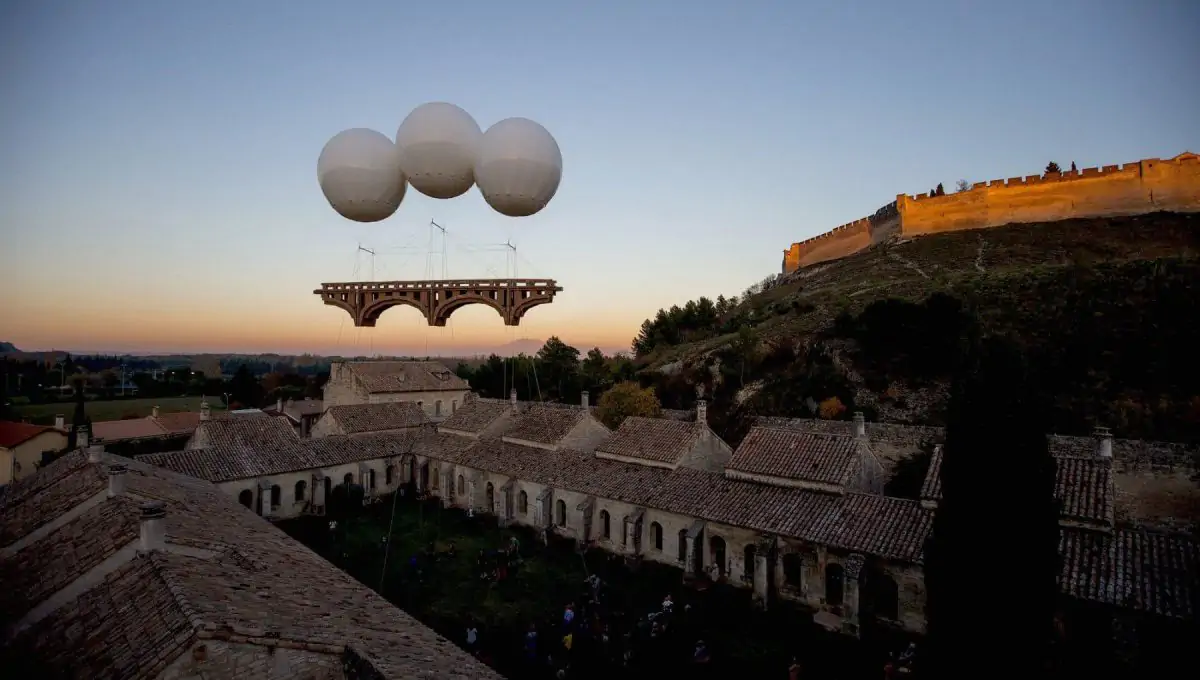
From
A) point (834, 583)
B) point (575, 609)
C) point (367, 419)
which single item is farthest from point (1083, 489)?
point (367, 419)

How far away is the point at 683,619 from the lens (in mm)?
17516

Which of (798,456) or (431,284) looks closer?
(431,284)

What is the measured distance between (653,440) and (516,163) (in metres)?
18.5

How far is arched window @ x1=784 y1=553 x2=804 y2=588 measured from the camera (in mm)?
18594

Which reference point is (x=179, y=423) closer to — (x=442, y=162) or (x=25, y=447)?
(x=25, y=447)

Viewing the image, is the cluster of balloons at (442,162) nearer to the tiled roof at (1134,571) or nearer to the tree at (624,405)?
the tiled roof at (1134,571)

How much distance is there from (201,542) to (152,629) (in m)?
4.77

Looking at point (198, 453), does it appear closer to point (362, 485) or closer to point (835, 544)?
point (362, 485)

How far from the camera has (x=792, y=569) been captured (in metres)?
18.9

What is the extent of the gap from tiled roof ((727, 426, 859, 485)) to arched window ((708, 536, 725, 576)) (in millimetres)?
2900

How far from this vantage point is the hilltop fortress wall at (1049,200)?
173ft

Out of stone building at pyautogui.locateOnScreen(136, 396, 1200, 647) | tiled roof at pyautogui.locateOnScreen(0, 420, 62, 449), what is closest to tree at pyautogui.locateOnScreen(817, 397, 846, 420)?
stone building at pyautogui.locateOnScreen(136, 396, 1200, 647)

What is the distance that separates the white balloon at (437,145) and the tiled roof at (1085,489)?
15.6 m

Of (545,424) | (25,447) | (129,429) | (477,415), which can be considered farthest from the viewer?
(129,429)
